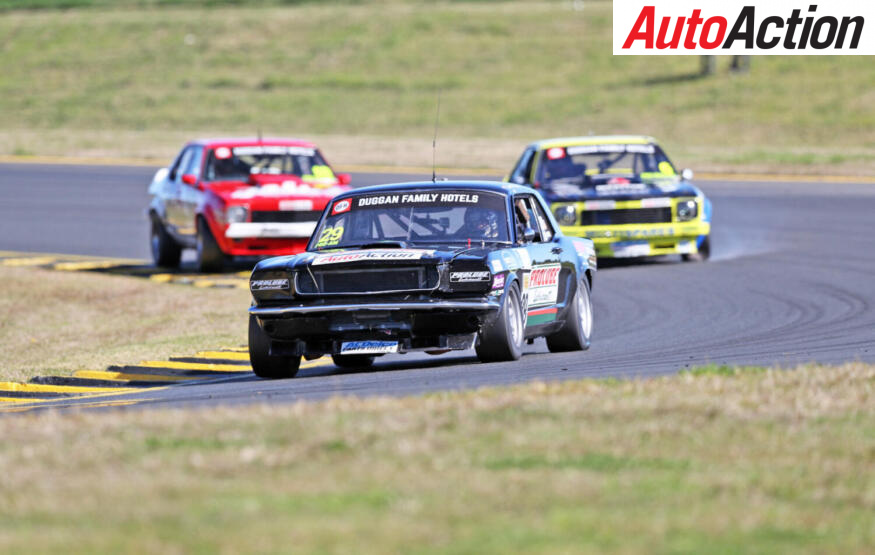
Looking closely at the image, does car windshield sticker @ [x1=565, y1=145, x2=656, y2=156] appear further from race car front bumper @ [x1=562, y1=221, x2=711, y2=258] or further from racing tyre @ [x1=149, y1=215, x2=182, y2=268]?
racing tyre @ [x1=149, y1=215, x2=182, y2=268]

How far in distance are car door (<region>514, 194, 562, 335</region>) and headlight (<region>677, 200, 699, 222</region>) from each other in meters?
6.57

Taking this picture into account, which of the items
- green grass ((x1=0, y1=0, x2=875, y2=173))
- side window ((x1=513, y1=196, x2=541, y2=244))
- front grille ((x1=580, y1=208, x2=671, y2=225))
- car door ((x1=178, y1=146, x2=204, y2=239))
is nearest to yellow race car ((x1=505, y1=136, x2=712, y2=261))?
front grille ((x1=580, y1=208, x2=671, y2=225))

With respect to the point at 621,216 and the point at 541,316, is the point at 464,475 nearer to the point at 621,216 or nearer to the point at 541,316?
the point at 541,316

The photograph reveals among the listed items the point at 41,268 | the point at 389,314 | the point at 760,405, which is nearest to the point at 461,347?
the point at 389,314

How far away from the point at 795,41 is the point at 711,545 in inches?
2004

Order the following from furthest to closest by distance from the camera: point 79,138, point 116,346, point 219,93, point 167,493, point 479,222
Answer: point 219,93
point 79,138
point 116,346
point 479,222
point 167,493

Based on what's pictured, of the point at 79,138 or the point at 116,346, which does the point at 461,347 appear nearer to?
the point at 116,346

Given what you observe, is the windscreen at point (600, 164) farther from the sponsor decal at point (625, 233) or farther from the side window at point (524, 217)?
the side window at point (524, 217)

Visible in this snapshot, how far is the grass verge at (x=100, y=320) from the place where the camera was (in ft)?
40.8

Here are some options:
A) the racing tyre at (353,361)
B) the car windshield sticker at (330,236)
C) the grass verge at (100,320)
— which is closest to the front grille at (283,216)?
the grass verge at (100,320)

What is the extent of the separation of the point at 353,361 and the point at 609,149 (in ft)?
25.8

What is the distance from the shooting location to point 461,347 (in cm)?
962

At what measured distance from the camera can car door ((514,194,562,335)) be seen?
10.5 metres

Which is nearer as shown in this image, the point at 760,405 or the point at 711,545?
the point at 711,545
